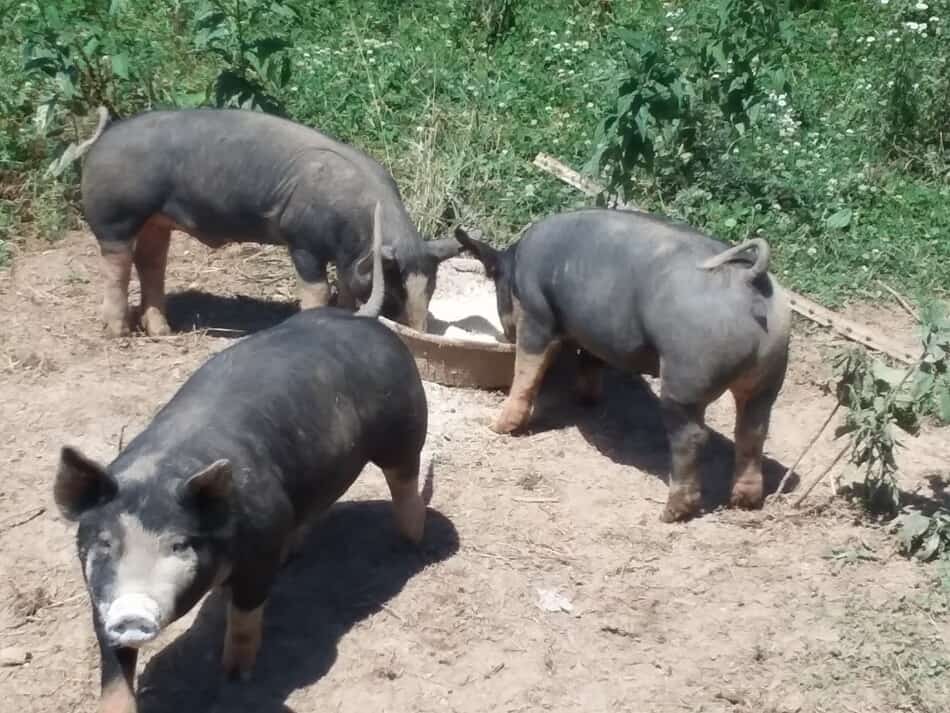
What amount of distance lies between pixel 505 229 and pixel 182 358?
6.76 feet

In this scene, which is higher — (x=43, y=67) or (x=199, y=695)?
(x=43, y=67)

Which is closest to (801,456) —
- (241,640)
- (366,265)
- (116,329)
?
(366,265)

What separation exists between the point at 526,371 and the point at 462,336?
2.75 feet

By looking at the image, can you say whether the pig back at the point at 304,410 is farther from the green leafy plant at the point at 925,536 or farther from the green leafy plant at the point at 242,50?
the green leafy plant at the point at 242,50

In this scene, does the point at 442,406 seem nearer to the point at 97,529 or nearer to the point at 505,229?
the point at 505,229

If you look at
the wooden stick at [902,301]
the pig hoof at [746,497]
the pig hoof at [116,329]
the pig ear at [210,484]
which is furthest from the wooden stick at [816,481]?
the pig hoof at [116,329]

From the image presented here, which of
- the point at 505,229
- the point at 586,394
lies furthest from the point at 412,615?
the point at 505,229

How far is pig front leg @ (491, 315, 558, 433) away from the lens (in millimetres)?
6434

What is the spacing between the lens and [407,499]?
5441 millimetres

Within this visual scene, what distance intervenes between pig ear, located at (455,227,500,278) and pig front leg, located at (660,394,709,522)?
1.28m

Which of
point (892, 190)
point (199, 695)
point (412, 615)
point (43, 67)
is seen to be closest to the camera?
point (199, 695)

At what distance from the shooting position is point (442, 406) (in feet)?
21.8

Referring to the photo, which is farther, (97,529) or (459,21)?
(459,21)

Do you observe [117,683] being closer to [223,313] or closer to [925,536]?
[925,536]
